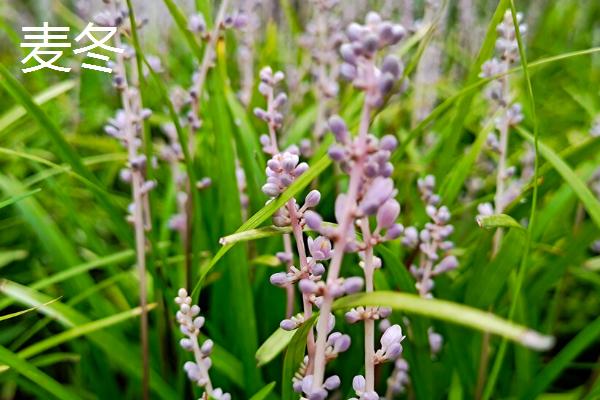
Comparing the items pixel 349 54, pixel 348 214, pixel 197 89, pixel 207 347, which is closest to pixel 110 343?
pixel 207 347

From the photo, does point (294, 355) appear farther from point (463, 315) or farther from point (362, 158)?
point (463, 315)

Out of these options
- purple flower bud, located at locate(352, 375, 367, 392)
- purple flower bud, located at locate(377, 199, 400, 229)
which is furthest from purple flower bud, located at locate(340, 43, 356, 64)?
purple flower bud, located at locate(352, 375, 367, 392)

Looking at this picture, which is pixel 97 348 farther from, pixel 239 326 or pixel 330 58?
pixel 330 58

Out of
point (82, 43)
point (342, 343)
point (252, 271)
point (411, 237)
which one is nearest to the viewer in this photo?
point (342, 343)

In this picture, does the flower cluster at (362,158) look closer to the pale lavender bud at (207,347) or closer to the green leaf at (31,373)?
the pale lavender bud at (207,347)

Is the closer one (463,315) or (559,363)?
(463,315)
